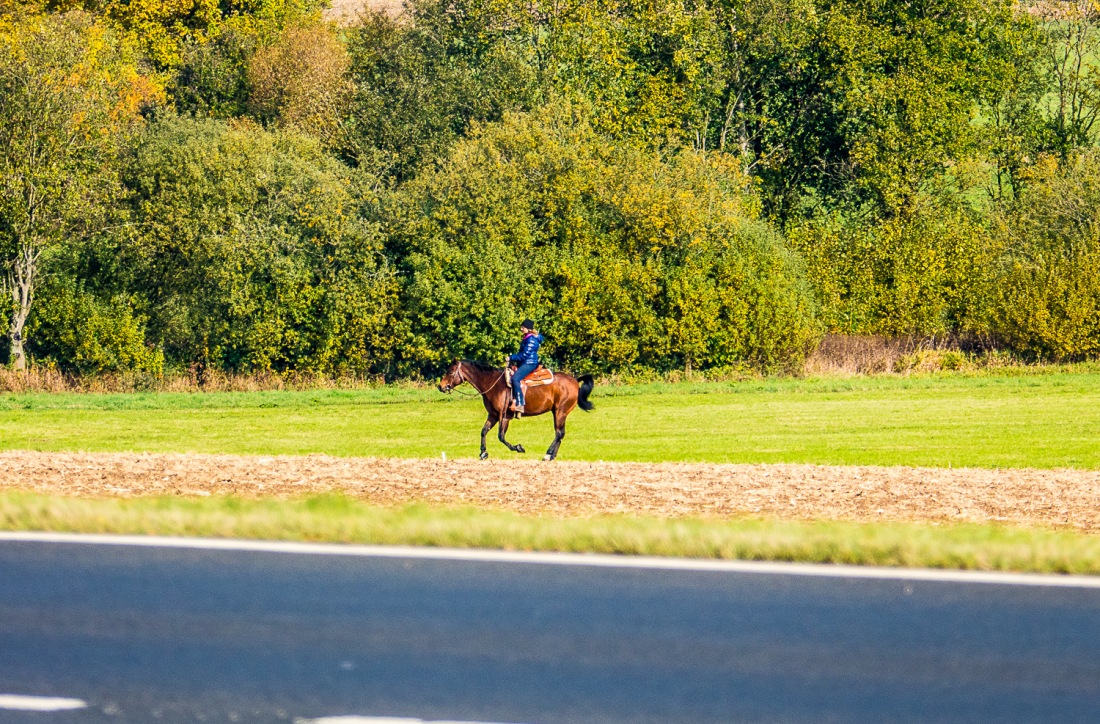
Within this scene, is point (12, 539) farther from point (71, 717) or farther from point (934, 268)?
point (934, 268)

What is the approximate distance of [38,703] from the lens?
23.5 feet

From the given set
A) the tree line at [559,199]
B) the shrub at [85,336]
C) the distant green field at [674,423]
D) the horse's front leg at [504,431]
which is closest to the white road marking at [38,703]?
the horse's front leg at [504,431]

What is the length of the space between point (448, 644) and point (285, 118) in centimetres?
5479

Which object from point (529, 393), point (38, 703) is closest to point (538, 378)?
point (529, 393)

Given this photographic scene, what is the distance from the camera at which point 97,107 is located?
147 feet

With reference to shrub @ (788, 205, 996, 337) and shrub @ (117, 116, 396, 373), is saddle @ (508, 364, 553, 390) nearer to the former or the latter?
shrub @ (117, 116, 396, 373)

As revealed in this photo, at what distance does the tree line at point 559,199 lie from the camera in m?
44.8

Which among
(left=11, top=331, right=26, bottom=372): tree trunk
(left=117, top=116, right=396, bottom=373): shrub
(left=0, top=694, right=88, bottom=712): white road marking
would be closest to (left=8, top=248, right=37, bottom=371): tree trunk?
(left=11, top=331, right=26, bottom=372): tree trunk

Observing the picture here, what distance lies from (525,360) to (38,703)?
56.4 feet

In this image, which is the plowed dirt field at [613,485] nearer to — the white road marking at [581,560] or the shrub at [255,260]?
the white road marking at [581,560]

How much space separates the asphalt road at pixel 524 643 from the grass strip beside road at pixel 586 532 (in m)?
0.77

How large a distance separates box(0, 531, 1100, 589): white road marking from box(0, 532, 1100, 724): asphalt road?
0.19 metres

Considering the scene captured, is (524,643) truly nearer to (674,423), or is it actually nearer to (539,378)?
(539,378)

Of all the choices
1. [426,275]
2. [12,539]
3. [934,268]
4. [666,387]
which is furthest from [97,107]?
[12,539]
